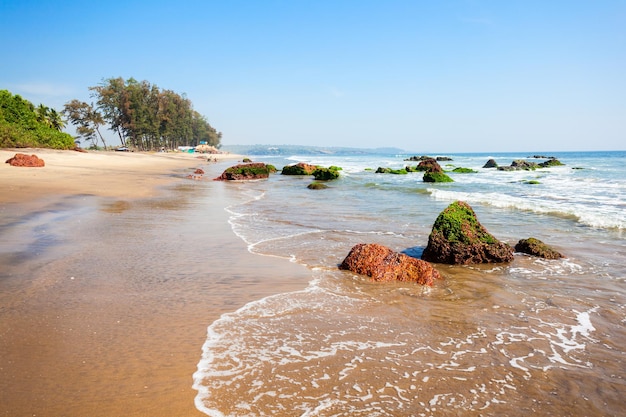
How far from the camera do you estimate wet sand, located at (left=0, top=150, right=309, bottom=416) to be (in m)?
2.97

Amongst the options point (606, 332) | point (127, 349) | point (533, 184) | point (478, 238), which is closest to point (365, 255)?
point (478, 238)

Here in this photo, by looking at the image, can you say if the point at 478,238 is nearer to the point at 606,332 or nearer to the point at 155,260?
the point at 606,332

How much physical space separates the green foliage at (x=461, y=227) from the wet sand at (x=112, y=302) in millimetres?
2910

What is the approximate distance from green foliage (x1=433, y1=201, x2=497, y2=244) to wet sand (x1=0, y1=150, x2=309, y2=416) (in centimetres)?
291

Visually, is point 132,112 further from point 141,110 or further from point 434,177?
point 434,177

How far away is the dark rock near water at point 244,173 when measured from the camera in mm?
28453

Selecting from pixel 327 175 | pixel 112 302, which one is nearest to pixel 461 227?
pixel 112 302

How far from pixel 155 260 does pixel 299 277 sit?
8.20 ft

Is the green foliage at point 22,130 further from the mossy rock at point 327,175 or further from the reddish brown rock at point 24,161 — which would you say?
the mossy rock at point 327,175

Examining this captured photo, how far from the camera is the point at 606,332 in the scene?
4395 mm

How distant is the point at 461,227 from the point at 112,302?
593 cm

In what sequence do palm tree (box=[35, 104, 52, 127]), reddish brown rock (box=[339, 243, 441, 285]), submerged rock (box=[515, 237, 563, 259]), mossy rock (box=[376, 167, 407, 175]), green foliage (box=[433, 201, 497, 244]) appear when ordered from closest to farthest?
reddish brown rock (box=[339, 243, 441, 285]), green foliage (box=[433, 201, 497, 244]), submerged rock (box=[515, 237, 563, 259]), mossy rock (box=[376, 167, 407, 175]), palm tree (box=[35, 104, 52, 127])

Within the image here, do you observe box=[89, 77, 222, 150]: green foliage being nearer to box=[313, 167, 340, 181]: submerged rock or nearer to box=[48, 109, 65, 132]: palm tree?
box=[48, 109, 65, 132]: palm tree

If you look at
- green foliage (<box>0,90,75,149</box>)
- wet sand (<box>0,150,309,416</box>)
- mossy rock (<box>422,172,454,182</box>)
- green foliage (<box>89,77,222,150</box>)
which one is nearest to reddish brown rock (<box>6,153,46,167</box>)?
wet sand (<box>0,150,309,416</box>)
